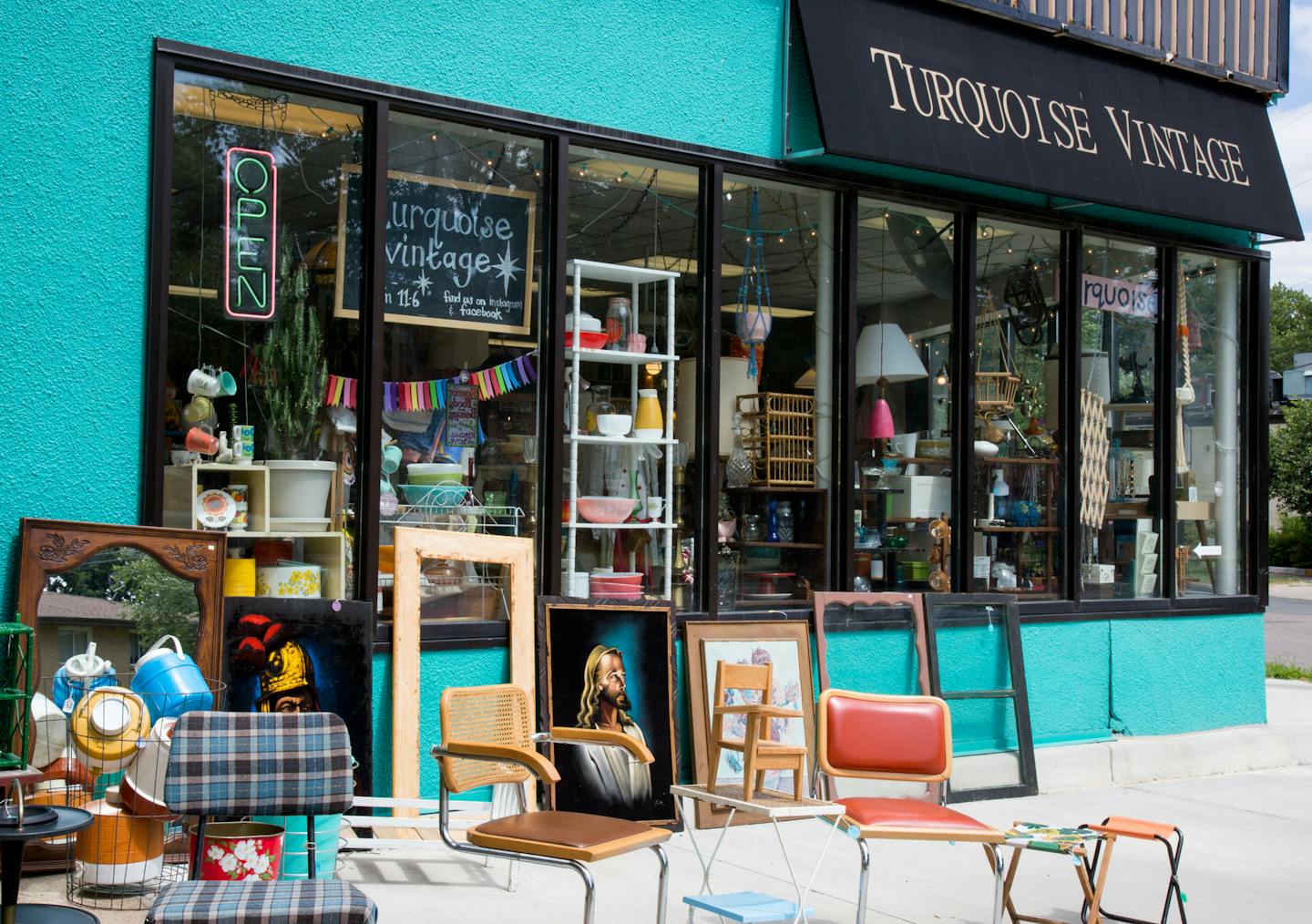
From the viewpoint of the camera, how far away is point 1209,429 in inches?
367

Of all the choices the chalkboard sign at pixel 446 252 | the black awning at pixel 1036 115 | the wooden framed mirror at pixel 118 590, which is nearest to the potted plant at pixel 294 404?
the chalkboard sign at pixel 446 252

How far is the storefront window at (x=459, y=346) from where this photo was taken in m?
6.16

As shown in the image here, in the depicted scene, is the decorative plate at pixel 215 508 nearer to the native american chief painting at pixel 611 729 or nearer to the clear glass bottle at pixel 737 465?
the native american chief painting at pixel 611 729

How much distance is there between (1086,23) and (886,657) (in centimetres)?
391

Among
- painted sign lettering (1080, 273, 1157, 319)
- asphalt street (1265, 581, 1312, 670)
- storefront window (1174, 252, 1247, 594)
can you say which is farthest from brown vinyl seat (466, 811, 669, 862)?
asphalt street (1265, 581, 1312, 670)

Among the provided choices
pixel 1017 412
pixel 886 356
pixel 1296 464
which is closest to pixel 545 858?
pixel 886 356

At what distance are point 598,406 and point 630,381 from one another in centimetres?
24

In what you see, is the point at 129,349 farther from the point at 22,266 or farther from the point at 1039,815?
the point at 1039,815

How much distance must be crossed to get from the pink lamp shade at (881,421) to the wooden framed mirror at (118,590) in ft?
12.0

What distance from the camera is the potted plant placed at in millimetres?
5852

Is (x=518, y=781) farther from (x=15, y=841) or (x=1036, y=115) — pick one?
(x=1036, y=115)

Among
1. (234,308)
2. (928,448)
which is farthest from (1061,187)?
(234,308)

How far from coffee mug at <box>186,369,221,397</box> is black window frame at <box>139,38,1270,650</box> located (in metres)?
0.18

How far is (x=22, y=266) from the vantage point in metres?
5.14
